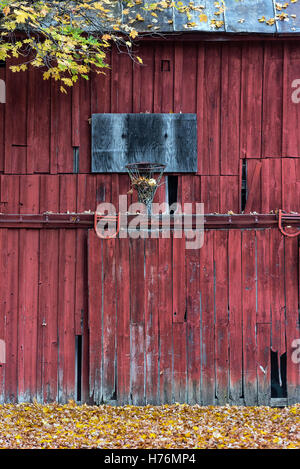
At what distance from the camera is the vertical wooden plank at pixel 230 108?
339 inches

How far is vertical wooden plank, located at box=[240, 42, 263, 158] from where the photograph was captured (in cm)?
862

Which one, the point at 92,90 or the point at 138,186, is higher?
the point at 92,90

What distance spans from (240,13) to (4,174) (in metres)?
4.82

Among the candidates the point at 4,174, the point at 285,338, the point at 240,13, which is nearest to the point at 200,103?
the point at 240,13

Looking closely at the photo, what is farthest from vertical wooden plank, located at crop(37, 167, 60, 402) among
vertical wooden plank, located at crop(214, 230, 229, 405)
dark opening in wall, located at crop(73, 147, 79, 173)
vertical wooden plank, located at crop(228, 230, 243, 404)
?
vertical wooden plank, located at crop(228, 230, 243, 404)

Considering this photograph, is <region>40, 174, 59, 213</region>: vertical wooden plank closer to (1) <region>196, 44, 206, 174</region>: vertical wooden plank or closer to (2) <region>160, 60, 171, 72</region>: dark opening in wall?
(1) <region>196, 44, 206, 174</region>: vertical wooden plank

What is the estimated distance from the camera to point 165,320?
808 cm

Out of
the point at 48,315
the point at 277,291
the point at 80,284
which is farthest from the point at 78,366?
the point at 277,291

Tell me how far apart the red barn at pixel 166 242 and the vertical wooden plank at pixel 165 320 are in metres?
0.02

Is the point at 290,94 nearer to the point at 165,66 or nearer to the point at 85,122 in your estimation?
the point at 165,66

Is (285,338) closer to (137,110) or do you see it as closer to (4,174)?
(137,110)

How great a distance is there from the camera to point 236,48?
8.65 m

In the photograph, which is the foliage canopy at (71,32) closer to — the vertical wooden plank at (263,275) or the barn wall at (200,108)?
the barn wall at (200,108)

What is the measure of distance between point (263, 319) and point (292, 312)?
483mm
